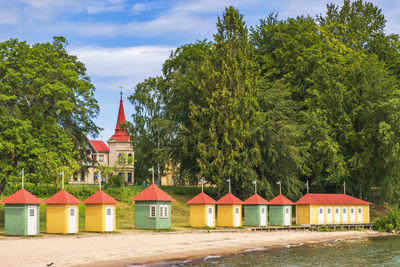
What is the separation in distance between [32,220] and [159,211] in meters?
9.88

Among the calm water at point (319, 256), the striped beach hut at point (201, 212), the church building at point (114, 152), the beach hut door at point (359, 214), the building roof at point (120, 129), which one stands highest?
the building roof at point (120, 129)

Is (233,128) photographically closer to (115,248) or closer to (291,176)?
(291,176)

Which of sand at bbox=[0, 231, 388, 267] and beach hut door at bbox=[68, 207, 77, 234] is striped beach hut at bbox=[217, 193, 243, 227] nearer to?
sand at bbox=[0, 231, 388, 267]

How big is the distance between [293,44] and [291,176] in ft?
53.2

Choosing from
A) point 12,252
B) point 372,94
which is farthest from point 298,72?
point 12,252

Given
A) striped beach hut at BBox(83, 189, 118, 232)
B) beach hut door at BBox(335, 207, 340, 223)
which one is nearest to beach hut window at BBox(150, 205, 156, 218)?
striped beach hut at BBox(83, 189, 118, 232)

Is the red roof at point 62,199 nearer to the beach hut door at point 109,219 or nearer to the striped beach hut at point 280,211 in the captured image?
the beach hut door at point 109,219

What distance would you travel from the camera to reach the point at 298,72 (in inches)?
2475

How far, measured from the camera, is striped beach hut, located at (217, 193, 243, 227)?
46.0 metres

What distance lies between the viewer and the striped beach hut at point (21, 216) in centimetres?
3341

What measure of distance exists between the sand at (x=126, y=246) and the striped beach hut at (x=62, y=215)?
4.29ft

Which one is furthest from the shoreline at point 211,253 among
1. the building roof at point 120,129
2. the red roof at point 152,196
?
the building roof at point 120,129

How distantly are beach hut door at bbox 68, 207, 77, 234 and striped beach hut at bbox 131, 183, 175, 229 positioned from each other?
20.2ft

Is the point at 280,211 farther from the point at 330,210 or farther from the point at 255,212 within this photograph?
the point at 330,210
